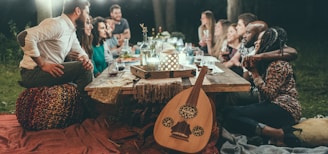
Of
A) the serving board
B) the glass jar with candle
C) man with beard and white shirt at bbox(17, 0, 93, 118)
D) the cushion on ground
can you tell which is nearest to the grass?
the cushion on ground

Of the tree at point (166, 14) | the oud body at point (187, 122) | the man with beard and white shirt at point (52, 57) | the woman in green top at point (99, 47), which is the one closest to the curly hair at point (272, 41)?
the oud body at point (187, 122)

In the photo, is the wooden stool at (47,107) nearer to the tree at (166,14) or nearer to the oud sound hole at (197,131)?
the oud sound hole at (197,131)

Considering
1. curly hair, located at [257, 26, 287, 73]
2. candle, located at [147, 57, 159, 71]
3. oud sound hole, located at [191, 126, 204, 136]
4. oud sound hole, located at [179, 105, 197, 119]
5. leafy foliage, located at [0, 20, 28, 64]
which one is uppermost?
curly hair, located at [257, 26, 287, 73]

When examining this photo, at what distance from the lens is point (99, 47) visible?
20.2ft

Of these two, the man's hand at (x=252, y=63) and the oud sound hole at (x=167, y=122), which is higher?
the man's hand at (x=252, y=63)

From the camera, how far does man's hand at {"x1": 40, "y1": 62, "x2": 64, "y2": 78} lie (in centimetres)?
430

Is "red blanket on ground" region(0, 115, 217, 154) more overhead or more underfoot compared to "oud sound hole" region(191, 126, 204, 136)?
more underfoot

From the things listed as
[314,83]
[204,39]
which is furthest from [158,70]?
[314,83]

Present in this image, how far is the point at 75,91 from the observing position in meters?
4.55

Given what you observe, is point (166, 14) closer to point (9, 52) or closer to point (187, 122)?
point (9, 52)

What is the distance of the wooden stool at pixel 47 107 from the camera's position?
4.38 metres

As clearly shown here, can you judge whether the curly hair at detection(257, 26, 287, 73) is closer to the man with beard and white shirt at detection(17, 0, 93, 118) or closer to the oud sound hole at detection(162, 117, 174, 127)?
the oud sound hole at detection(162, 117, 174, 127)

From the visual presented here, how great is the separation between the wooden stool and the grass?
185cm

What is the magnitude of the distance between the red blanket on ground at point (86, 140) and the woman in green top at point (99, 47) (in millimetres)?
1659
